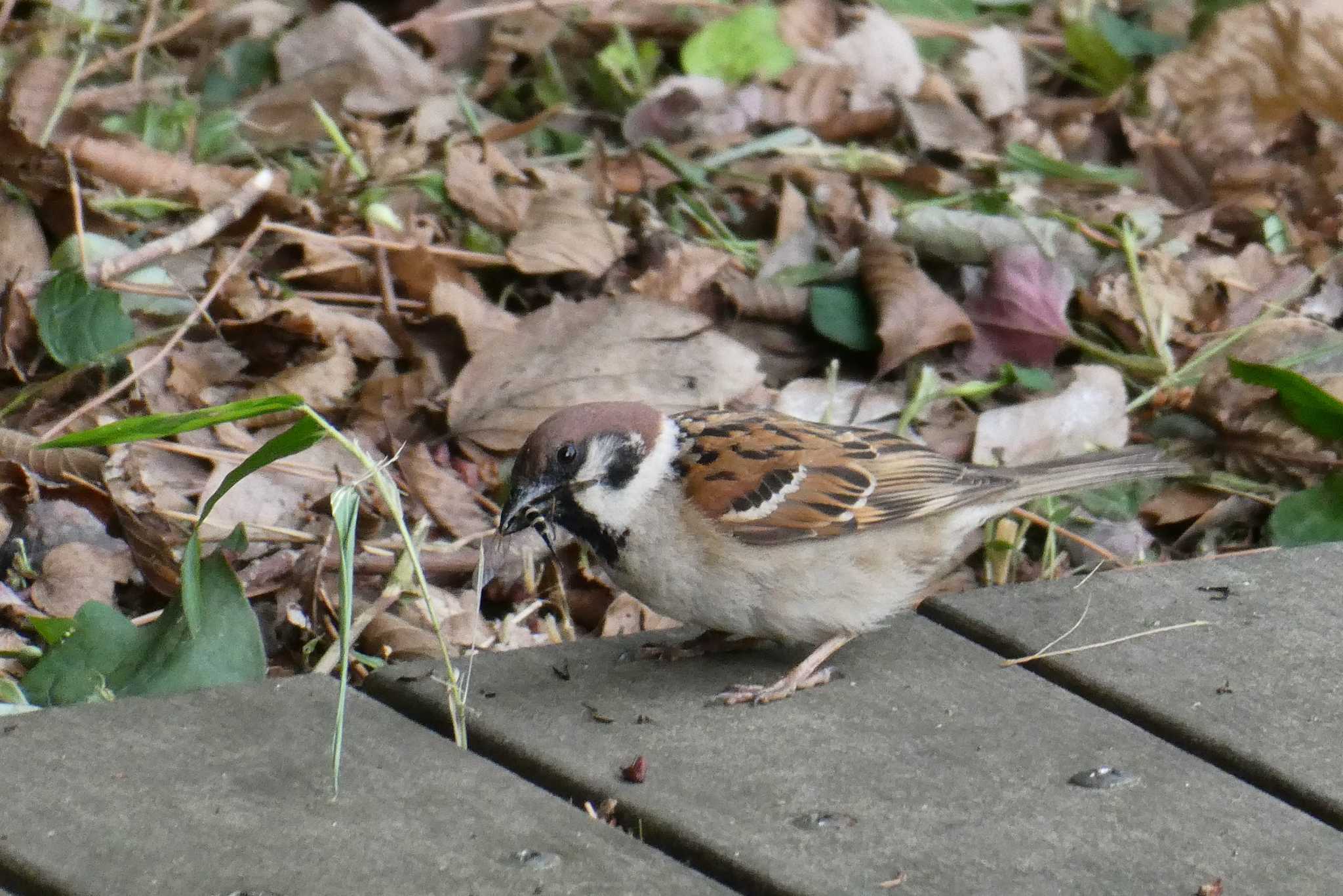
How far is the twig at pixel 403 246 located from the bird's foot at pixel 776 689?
1.76 meters

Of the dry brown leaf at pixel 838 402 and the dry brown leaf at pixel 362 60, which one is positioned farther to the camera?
the dry brown leaf at pixel 362 60

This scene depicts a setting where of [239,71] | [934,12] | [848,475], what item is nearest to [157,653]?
[848,475]

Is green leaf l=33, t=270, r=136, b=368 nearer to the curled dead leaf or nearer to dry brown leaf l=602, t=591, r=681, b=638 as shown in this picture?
dry brown leaf l=602, t=591, r=681, b=638

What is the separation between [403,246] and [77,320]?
0.83m

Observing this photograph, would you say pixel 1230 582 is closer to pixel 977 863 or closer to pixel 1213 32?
pixel 977 863

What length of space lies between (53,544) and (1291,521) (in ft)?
8.71

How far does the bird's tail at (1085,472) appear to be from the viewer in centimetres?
391

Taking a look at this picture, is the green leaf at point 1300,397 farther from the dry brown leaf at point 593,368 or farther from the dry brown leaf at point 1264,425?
the dry brown leaf at point 593,368

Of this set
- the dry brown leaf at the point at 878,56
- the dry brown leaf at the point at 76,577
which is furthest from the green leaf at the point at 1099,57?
the dry brown leaf at the point at 76,577

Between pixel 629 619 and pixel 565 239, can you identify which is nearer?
pixel 629 619

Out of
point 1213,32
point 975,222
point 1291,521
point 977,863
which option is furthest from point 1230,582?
point 1213,32

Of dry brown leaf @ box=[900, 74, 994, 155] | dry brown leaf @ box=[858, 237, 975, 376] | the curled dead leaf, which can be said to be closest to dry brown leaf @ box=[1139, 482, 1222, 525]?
the curled dead leaf

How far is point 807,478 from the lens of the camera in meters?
3.59

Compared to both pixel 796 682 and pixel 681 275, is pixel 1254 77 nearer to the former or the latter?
pixel 681 275
